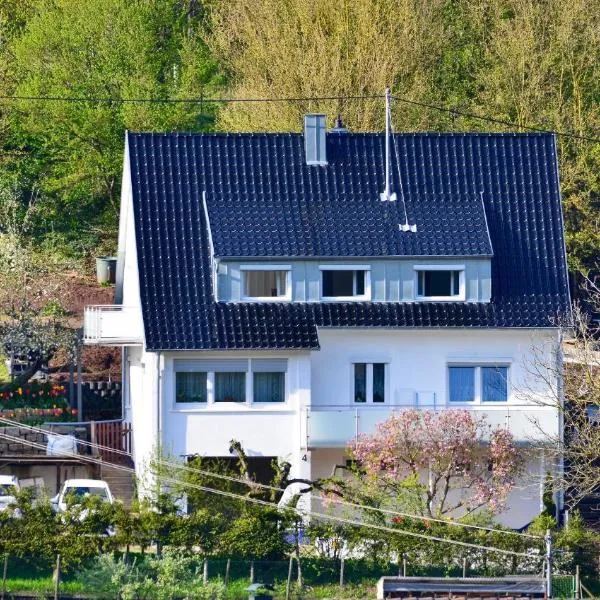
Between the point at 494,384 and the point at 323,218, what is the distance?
541 centimetres

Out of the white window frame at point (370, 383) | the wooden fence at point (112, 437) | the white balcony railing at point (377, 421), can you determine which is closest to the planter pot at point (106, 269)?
the wooden fence at point (112, 437)

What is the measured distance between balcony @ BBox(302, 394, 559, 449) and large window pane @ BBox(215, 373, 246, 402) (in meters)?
1.58

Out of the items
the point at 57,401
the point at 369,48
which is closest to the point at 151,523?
the point at 57,401

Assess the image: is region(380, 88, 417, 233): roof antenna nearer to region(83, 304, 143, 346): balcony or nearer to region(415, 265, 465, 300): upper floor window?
region(415, 265, 465, 300): upper floor window

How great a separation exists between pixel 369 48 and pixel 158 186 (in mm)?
17332

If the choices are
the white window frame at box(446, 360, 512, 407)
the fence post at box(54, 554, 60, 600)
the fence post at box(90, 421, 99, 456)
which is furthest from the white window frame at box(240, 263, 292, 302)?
the fence post at box(54, 554, 60, 600)

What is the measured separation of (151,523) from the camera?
4516cm

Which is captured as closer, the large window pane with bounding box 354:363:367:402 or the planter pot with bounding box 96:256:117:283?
the large window pane with bounding box 354:363:367:402

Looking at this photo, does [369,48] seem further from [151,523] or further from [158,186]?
[151,523]

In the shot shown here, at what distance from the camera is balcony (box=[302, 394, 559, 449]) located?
48.7 metres

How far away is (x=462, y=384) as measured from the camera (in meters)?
50.6

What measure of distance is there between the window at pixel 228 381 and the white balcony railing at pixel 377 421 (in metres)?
1.17

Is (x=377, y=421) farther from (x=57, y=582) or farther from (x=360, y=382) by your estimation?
(x=57, y=582)

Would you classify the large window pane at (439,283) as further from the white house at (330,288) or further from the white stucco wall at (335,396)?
the white stucco wall at (335,396)
